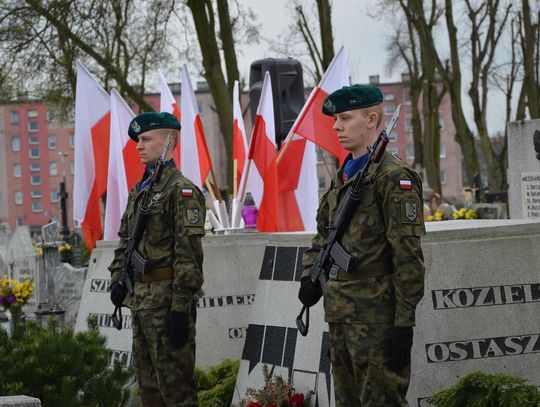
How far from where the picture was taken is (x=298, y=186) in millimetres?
12133

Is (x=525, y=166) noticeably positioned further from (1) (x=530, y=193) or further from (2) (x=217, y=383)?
(2) (x=217, y=383)

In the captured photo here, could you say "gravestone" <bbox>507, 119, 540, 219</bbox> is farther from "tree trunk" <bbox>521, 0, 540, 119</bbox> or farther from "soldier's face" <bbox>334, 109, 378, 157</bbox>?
"tree trunk" <bbox>521, 0, 540, 119</bbox>

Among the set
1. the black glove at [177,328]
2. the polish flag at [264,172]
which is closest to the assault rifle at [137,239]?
the black glove at [177,328]

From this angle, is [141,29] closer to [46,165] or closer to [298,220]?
[298,220]

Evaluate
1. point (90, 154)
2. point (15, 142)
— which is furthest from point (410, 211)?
point (15, 142)

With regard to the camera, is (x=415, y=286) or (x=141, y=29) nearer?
(x=415, y=286)

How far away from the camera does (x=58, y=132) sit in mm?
105938

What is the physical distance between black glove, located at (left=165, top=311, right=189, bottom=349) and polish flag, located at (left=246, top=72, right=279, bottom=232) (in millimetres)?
4376

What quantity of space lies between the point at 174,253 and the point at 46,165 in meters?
103

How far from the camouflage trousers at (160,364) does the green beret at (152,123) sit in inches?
44.6

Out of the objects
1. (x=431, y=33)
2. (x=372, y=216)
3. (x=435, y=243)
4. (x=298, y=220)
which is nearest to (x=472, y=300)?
(x=435, y=243)

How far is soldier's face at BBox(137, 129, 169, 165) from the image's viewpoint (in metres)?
6.99

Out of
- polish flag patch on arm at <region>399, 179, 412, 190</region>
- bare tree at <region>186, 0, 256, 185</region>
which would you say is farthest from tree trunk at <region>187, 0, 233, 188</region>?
polish flag patch on arm at <region>399, 179, 412, 190</region>

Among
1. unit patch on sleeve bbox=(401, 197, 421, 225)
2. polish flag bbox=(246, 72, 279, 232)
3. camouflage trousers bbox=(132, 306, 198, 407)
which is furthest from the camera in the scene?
polish flag bbox=(246, 72, 279, 232)
